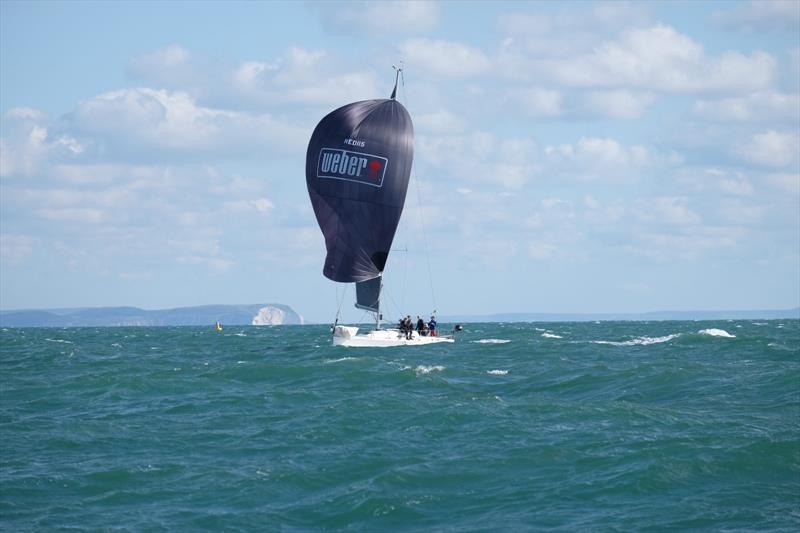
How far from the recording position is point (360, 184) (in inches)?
Answer: 2228

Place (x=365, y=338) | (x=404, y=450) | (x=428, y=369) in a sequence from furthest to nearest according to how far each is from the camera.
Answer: (x=365, y=338), (x=428, y=369), (x=404, y=450)

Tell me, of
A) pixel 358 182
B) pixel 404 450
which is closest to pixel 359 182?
pixel 358 182

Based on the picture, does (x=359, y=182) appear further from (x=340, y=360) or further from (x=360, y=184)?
(x=340, y=360)

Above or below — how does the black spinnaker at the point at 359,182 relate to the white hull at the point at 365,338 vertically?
above

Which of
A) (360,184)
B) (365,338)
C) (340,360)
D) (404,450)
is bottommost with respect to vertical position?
(404,450)

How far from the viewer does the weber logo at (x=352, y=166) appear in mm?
56438

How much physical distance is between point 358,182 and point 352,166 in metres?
0.94

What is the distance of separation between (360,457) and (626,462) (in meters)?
5.63

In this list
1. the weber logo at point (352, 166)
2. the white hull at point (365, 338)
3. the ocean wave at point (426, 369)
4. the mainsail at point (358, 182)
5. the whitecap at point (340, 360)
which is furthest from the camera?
the mainsail at point (358, 182)

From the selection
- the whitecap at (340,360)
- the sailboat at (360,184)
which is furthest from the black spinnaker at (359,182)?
the whitecap at (340,360)

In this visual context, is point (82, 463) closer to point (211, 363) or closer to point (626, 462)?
point (626, 462)

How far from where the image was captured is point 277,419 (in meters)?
27.8

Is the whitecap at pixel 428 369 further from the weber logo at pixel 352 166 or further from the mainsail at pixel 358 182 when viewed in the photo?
the weber logo at pixel 352 166

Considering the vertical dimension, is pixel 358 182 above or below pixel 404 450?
above
